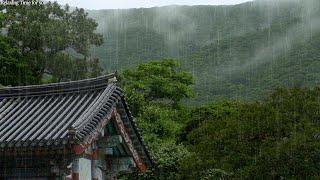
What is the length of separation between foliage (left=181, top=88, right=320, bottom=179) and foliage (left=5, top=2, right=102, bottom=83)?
47.1ft

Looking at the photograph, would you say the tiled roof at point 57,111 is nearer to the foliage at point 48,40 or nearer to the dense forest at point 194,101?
the dense forest at point 194,101

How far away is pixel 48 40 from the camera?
38.1m

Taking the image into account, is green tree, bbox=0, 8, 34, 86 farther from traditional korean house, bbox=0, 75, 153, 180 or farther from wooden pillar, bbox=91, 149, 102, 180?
wooden pillar, bbox=91, 149, 102, 180

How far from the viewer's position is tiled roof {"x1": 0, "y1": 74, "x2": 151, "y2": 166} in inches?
472

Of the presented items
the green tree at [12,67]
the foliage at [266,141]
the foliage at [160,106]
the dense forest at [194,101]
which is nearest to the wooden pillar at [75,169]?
the dense forest at [194,101]

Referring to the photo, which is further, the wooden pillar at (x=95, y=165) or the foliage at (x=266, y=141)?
the foliage at (x=266, y=141)

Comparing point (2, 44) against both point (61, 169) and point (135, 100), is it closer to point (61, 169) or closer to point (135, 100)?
point (135, 100)

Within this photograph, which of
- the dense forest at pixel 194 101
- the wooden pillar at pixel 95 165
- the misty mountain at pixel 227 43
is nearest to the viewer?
the wooden pillar at pixel 95 165

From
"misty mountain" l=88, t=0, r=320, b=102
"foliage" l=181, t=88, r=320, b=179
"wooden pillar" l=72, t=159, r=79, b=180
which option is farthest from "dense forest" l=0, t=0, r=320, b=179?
"wooden pillar" l=72, t=159, r=79, b=180

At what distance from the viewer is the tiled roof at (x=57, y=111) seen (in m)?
12.0

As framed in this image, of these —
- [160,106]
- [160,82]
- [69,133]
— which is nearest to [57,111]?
[69,133]

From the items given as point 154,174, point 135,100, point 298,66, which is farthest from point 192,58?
point 154,174

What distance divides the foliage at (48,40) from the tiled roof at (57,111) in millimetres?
23243

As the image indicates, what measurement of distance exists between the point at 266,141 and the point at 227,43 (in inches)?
4600
